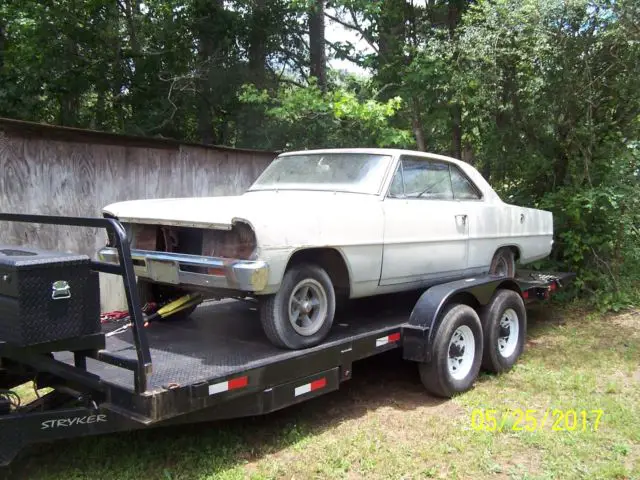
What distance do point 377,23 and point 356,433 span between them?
1016 cm

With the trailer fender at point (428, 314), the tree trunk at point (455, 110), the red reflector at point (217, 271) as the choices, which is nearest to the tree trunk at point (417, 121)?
the tree trunk at point (455, 110)

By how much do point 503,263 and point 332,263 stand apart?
2837mm

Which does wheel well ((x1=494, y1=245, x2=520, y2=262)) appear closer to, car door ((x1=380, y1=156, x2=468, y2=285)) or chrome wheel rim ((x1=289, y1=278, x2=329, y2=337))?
car door ((x1=380, y1=156, x2=468, y2=285))

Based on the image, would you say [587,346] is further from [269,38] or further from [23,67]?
[23,67]

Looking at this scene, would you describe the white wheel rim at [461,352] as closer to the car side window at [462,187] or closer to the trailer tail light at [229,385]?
the car side window at [462,187]

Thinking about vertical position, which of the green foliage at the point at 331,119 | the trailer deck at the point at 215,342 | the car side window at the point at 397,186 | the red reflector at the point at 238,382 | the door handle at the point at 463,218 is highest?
the green foliage at the point at 331,119

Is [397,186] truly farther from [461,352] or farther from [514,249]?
[514,249]

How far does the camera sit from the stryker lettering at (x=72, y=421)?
3.06m

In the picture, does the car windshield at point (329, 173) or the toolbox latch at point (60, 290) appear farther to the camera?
the car windshield at point (329, 173)

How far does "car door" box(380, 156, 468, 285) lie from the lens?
4645mm

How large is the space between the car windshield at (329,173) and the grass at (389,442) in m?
1.82

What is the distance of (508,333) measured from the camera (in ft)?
18.7

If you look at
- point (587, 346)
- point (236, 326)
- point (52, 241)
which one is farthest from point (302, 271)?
point (587, 346)

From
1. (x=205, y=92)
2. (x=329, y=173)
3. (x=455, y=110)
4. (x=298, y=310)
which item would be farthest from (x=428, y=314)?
(x=205, y=92)
